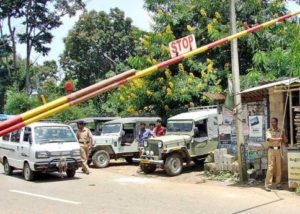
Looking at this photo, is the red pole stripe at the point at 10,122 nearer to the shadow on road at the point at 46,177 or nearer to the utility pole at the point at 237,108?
the utility pole at the point at 237,108

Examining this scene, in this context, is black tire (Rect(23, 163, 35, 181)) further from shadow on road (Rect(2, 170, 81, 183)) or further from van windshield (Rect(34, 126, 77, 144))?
van windshield (Rect(34, 126, 77, 144))

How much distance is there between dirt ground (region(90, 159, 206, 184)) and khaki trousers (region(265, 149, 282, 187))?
2.62m

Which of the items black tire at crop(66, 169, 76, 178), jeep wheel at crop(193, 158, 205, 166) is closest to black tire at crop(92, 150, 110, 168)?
black tire at crop(66, 169, 76, 178)

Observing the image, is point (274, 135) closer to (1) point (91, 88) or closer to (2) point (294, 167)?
(2) point (294, 167)

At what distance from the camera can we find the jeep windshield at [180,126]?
1636cm

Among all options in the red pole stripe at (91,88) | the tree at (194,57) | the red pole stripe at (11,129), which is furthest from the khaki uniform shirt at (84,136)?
the red pole stripe at (11,129)

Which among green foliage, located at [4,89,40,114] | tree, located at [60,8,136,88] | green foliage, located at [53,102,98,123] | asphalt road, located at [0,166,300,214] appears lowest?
asphalt road, located at [0,166,300,214]

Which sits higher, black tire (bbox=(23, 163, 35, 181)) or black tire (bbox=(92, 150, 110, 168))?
black tire (bbox=(92, 150, 110, 168))

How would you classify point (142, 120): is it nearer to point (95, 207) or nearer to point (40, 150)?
point (40, 150)

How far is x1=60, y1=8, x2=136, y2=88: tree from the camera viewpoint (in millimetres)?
41562

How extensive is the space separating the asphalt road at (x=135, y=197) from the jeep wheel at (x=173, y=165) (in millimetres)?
621

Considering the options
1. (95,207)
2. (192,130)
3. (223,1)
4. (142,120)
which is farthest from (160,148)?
(223,1)

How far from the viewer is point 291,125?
40.9 feet

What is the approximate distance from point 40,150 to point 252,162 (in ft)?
19.7
